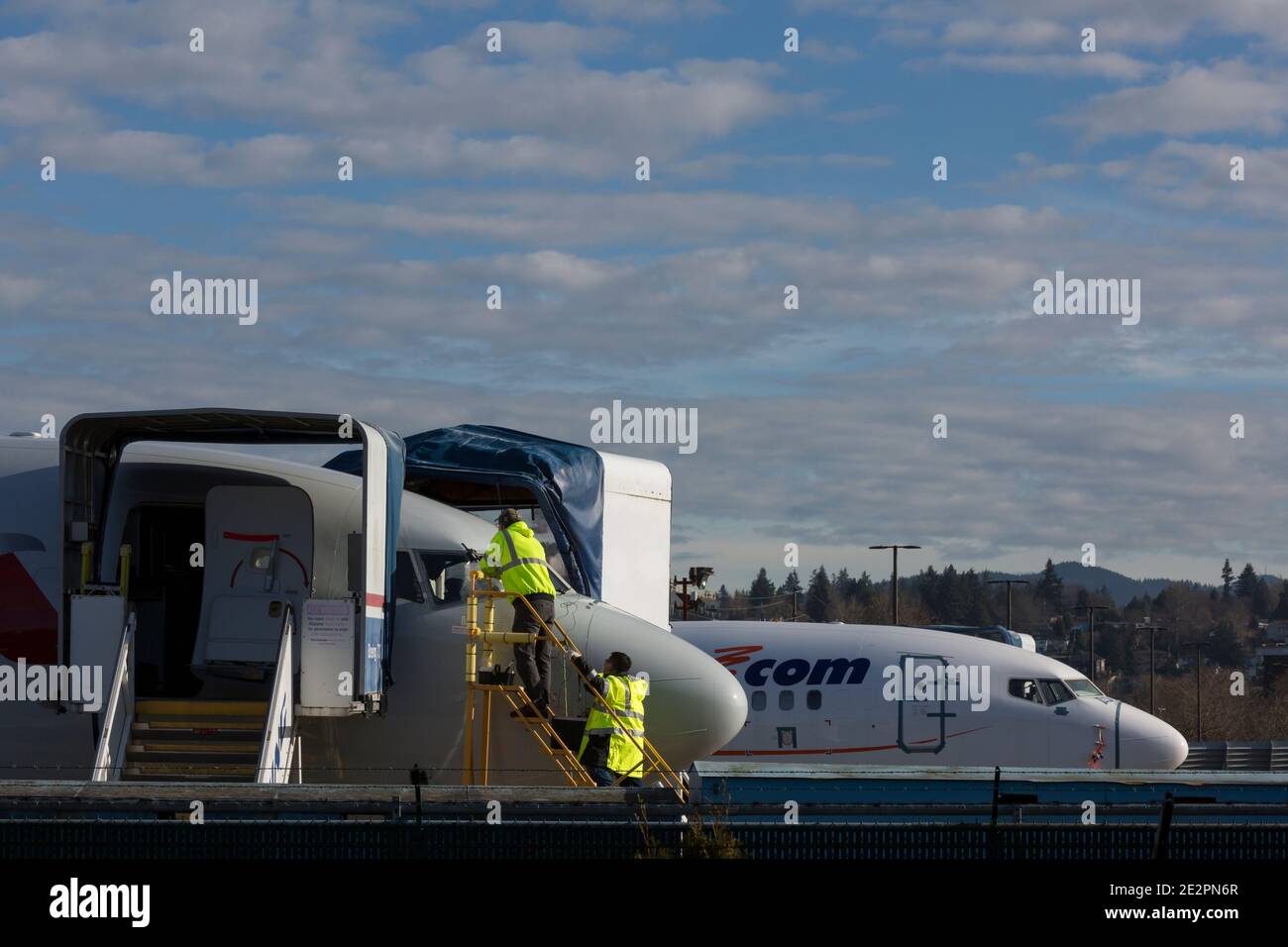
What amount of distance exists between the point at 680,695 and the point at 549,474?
4.48 meters

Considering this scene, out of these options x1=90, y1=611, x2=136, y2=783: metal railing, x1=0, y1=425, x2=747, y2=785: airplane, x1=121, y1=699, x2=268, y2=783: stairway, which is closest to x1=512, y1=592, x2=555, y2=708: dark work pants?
x1=0, y1=425, x2=747, y2=785: airplane

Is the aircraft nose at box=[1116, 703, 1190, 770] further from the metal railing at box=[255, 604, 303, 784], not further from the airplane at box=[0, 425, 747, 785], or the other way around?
the metal railing at box=[255, 604, 303, 784]

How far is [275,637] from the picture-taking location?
16781 mm

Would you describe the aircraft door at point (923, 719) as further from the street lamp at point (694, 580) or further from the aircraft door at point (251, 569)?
the street lamp at point (694, 580)

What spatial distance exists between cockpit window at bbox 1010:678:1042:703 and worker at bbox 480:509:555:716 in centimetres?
1078

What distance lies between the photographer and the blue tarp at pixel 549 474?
793 inches

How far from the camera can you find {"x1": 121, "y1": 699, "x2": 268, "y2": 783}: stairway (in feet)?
51.3

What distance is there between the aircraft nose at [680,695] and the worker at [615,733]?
71 centimetres

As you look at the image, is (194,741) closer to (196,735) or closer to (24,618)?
(196,735)

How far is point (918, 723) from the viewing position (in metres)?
24.7

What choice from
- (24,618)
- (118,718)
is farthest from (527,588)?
(24,618)

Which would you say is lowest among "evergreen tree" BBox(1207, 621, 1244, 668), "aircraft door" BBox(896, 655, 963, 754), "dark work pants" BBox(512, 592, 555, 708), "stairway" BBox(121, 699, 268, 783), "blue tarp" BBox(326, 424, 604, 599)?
"evergreen tree" BBox(1207, 621, 1244, 668)

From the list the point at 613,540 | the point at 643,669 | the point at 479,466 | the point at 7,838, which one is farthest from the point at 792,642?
the point at 7,838
